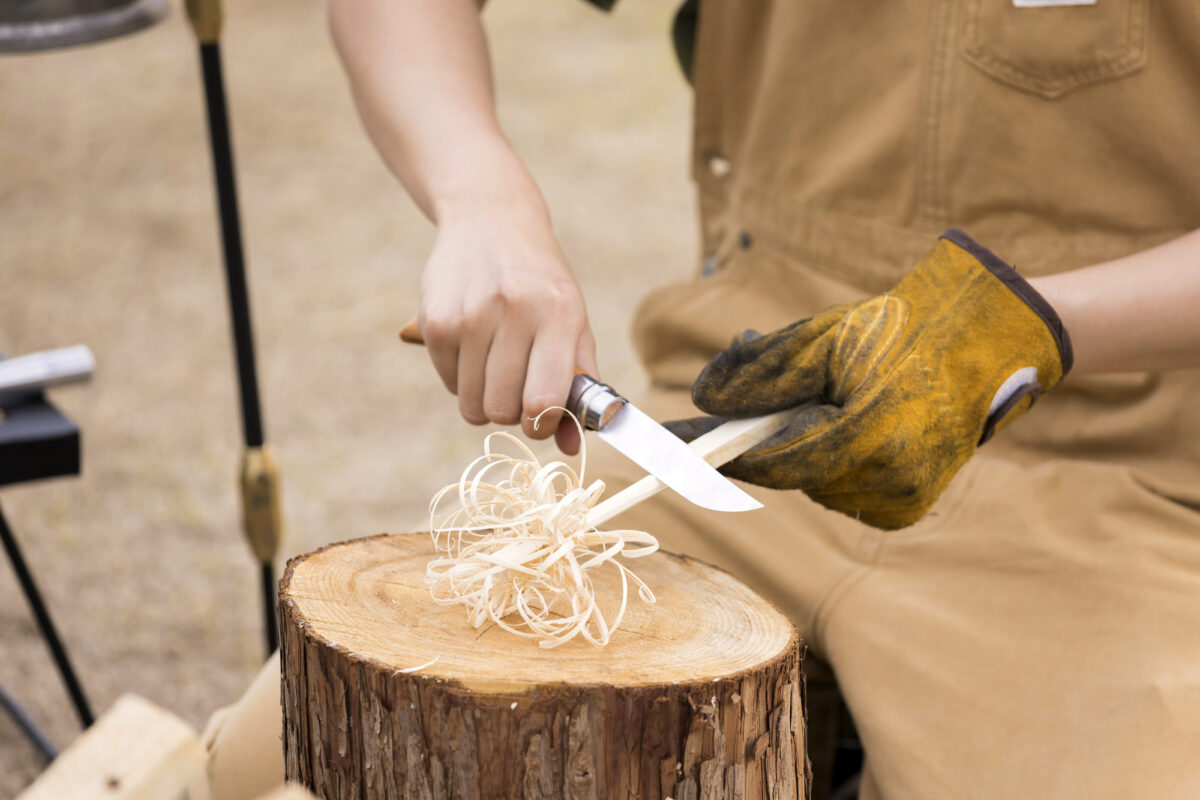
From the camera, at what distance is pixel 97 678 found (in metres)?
2.20

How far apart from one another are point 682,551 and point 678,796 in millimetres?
367

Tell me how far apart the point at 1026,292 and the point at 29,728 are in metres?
1.67

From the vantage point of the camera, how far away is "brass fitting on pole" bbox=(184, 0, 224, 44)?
1.52 metres

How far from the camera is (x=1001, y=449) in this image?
4.01 feet

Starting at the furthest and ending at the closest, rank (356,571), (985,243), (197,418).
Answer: (197,418) < (985,243) < (356,571)

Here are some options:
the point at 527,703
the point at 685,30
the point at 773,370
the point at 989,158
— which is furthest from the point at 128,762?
the point at 685,30

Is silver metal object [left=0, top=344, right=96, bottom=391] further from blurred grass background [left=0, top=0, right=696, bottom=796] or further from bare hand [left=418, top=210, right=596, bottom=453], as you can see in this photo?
bare hand [left=418, top=210, right=596, bottom=453]

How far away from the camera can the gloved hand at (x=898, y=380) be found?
0.94 meters

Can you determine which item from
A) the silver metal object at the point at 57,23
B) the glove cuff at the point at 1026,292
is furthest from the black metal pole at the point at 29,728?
the glove cuff at the point at 1026,292

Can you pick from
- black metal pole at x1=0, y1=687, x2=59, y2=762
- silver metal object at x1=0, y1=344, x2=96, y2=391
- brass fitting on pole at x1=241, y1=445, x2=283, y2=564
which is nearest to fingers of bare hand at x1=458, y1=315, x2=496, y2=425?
silver metal object at x1=0, y1=344, x2=96, y2=391

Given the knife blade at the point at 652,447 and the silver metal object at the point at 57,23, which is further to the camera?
the silver metal object at the point at 57,23

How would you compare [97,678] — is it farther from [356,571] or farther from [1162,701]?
[1162,701]

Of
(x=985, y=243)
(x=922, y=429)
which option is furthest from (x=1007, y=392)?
(x=985, y=243)

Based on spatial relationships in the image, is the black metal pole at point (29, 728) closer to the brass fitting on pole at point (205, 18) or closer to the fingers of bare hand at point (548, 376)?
the brass fitting on pole at point (205, 18)
